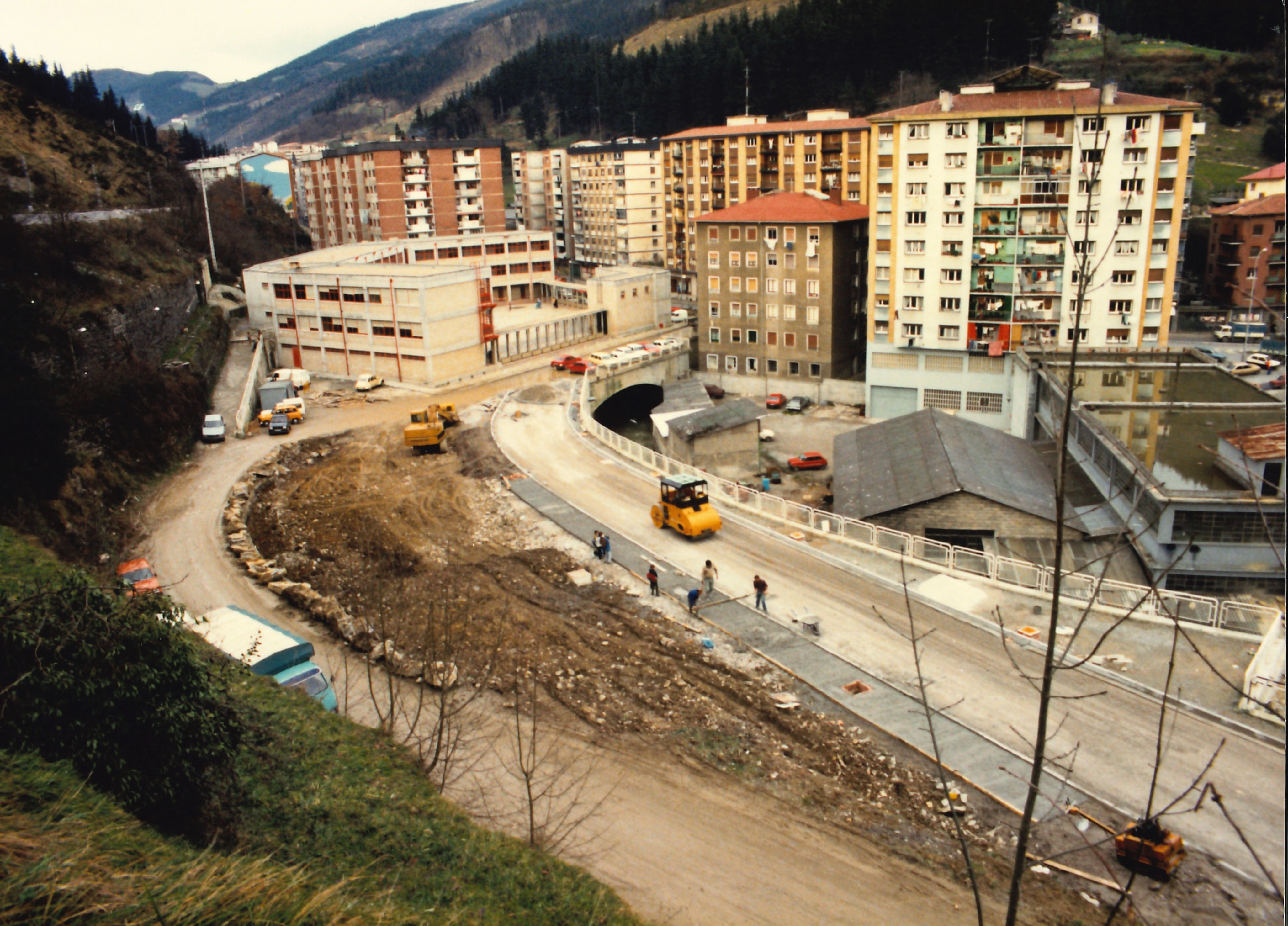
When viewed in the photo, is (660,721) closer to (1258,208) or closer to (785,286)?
(785,286)

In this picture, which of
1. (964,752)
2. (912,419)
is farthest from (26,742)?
(912,419)

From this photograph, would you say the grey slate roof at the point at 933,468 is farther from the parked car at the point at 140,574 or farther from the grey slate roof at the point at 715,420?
the parked car at the point at 140,574

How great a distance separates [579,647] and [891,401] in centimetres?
3621

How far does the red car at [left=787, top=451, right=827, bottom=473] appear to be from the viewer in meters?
44.9

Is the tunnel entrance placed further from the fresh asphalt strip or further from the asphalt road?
the fresh asphalt strip

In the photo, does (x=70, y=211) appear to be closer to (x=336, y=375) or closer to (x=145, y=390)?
(x=336, y=375)

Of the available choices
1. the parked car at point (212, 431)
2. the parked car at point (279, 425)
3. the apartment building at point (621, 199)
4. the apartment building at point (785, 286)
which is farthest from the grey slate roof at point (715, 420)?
the apartment building at point (621, 199)

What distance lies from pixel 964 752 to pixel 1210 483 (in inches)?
559

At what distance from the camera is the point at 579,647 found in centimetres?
2138

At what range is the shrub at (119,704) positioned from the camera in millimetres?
10156

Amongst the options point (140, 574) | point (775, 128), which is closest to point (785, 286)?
point (775, 128)

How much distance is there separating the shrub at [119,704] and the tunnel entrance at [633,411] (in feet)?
141

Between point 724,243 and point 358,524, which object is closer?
point 358,524

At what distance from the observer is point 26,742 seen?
9820 millimetres
